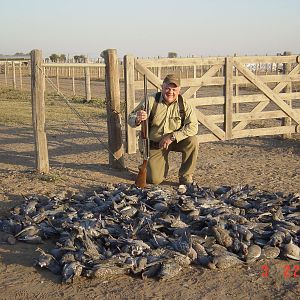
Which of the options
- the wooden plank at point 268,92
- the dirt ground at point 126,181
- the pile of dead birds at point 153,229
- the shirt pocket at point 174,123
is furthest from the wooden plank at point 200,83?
the pile of dead birds at point 153,229

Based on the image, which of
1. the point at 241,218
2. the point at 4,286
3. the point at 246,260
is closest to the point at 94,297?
the point at 4,286

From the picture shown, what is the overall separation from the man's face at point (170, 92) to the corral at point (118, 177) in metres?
1.39

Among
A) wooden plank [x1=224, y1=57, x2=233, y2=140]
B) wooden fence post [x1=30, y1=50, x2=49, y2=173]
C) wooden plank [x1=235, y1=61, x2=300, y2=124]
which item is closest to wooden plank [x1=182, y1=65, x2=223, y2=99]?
wooden plank [x1=224, y1=57, x2=233, y2=140]

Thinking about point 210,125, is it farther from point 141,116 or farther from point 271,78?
point 141,116

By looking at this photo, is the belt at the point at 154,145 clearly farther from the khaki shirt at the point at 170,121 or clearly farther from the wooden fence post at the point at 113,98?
the wooden fence post at the point at 113,98

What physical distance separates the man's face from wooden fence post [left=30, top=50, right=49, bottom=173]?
209cm

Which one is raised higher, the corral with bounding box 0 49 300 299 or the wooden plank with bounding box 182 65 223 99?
the wooden plank with bounding box 182 65 223 99

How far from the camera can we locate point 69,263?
4.86 m

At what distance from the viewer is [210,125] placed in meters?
10.4

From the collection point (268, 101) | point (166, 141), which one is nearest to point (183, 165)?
point (166, 141)

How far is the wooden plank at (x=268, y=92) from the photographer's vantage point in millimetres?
10688

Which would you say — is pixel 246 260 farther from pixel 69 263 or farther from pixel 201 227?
pixel 69 263

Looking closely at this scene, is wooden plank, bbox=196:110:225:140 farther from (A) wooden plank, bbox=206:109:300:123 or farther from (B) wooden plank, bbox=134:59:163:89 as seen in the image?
(B) wooden plank, bbox=134:59:163:89

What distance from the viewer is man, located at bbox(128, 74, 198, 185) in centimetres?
815
